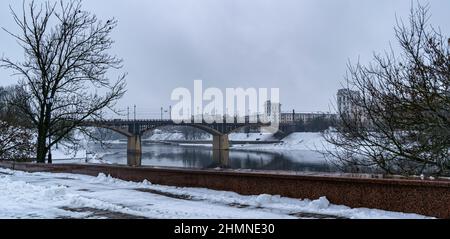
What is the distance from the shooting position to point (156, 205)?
29.4 feet

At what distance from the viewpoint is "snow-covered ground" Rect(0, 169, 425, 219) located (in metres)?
7.86

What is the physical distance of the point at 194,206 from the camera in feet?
28.9

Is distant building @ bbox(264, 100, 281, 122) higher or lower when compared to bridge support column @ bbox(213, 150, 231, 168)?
higher

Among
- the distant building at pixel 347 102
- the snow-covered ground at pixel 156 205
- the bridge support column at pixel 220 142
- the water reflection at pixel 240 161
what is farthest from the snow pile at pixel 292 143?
the snow-covered ground at pixel 156 205

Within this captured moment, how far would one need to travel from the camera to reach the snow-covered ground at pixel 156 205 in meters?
7.86

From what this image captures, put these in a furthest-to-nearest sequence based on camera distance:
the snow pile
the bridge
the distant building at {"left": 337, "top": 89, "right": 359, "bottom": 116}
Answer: the snow pile
the bridge
the distant building at {"left": 337, "top": 89, "right": 359, "bottom": 116}

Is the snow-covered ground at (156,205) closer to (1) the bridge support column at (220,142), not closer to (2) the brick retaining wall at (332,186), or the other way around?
(2) the brick retaining wall at (332,186)

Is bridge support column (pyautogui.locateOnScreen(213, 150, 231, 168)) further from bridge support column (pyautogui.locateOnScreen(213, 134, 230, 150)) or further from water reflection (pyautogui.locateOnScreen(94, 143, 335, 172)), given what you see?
bridge support column (pyautogui.locateOnScreen(213, 134, 230, 150))

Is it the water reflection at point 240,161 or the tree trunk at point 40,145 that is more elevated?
the tree trunk at point 40,145

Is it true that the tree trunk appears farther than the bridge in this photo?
No

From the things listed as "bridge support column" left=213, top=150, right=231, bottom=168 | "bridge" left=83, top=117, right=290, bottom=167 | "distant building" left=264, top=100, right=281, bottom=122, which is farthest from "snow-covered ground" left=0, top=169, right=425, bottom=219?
"distant building" left=264, top=100, right=281, bottom=122
